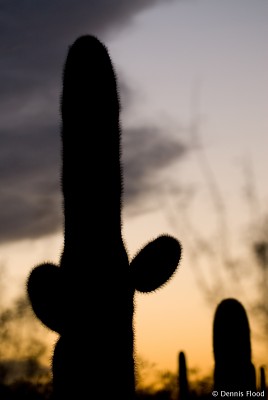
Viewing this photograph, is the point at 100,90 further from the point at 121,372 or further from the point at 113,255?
the point at 121,372

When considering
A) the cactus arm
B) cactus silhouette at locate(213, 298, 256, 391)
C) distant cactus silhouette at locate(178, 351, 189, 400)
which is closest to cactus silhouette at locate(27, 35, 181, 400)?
the cactus arm

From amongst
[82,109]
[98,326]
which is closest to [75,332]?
[98,326]

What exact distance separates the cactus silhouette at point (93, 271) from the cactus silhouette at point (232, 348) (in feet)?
22.8

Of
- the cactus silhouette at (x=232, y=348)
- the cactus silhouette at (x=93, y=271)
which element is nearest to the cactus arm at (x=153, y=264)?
the cactus silhouette at (x=93, y=271)

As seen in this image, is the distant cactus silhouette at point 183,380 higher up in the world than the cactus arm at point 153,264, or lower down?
higher up

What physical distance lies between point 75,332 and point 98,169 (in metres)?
2.05

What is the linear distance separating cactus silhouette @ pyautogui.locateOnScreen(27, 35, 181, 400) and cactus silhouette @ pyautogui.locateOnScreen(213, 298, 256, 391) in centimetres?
695

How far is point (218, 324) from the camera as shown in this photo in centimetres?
1834

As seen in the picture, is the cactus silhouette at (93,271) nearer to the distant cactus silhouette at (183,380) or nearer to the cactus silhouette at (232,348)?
the cactus silhouette at (232,348)

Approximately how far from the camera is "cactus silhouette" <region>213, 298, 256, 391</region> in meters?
17.5

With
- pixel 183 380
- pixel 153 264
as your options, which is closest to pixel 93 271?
pixel 153 264

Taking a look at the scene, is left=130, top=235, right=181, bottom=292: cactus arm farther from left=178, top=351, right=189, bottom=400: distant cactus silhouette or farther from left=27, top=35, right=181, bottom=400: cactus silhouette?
left=178, top=351, right=189, bottom=400: distant cactus silhouette

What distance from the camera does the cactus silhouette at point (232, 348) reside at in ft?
57.5

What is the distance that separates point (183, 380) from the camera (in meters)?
18.0
